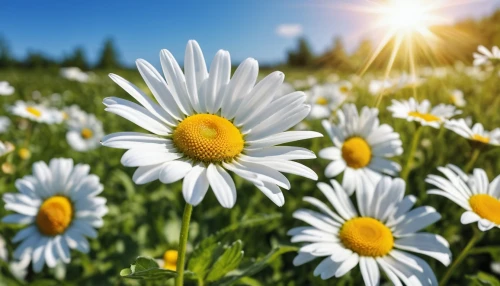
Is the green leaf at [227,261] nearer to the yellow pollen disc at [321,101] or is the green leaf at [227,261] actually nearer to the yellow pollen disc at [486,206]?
the yellow pollen disc at [486,206]

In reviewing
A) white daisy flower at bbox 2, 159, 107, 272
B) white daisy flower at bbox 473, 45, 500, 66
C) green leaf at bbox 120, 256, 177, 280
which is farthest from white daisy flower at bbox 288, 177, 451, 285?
white daisy flower at bbox 473, 45, 500, 66

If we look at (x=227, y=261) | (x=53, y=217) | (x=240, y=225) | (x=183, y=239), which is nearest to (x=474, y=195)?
(x=240, y=225)

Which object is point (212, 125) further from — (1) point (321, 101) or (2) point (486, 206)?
(1) point (321, 101)

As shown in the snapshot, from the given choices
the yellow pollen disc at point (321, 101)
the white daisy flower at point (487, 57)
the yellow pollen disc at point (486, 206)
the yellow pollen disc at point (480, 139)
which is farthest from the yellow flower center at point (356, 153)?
the yellow pollen disc at point (321, 101)

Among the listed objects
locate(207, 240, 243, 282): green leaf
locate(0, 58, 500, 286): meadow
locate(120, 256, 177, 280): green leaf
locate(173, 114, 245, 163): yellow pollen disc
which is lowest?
locate(0, 58, 500, 286): meadow

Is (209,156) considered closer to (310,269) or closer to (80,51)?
(310,269)

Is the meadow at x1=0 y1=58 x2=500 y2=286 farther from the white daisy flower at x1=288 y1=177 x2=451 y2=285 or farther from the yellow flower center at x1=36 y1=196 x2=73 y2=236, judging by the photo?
the yellow flower center at x1=36 y1=196 x2=73 y2=236
